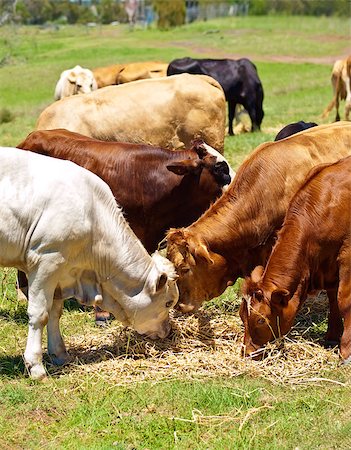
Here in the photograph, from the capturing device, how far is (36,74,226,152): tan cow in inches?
389

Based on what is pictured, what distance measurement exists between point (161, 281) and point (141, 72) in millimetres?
15615

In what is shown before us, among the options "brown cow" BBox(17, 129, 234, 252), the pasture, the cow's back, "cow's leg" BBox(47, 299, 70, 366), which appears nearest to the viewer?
the pasture

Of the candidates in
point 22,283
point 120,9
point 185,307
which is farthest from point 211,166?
point 120,9

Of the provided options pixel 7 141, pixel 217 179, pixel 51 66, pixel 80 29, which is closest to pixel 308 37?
pixel 51 66

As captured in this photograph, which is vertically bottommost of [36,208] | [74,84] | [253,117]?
[253,117]

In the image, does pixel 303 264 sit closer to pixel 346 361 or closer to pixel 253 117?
pixel 346 361

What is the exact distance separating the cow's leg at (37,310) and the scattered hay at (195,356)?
0.30 meters

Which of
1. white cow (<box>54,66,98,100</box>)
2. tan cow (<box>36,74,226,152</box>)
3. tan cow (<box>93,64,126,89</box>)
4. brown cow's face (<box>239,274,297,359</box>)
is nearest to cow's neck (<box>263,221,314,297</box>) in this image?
brown cow's face (<box>239,274,297,359</box>)

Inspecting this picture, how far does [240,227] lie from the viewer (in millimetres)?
7145

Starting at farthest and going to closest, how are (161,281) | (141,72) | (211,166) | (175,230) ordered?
(141,72), (211,166), (175,230), (161,281)

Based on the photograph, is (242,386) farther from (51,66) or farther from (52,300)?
(51,66)

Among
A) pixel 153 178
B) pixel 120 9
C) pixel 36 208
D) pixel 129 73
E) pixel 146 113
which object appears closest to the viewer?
pixel 36 208

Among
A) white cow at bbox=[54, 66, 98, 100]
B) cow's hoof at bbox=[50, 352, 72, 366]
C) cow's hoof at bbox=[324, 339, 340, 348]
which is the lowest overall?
white cow at bbox=[54, 66, 98, 100]

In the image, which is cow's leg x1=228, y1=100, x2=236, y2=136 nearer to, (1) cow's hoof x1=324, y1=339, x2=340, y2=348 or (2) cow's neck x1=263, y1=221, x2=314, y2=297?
(1) cow's hoof x1=324, y1=339, x2=340, y2=348
